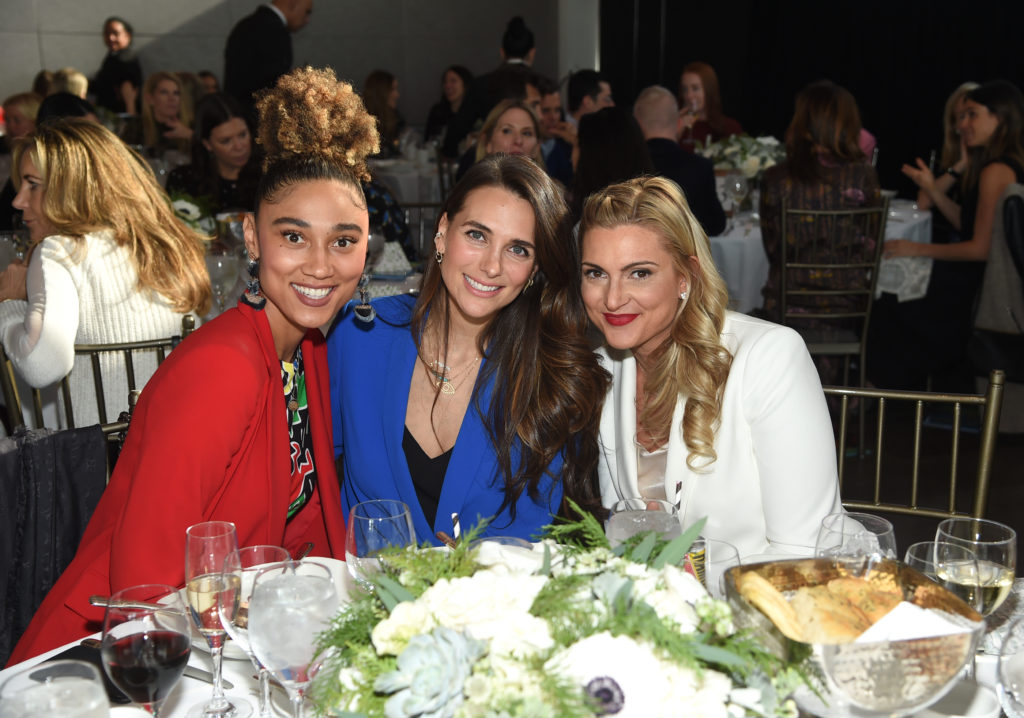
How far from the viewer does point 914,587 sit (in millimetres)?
1060

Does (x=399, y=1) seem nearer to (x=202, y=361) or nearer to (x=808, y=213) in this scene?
(x=808, y=213)

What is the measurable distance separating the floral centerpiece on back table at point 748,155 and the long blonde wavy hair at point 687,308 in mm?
3951

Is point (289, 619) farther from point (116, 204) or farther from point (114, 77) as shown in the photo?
point (114, 77)

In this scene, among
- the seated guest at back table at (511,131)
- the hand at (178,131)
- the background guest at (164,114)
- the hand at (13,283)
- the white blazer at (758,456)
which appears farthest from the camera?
the background guest at (164,114)

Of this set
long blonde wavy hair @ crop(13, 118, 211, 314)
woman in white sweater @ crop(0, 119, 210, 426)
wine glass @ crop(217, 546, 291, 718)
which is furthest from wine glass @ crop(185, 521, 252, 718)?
long blonde wavy hair @ crop(13, 118, 211, 314)

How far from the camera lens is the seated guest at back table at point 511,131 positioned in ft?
16.7

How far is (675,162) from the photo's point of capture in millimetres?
4836

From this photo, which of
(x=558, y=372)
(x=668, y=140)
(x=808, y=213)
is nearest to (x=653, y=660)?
(x=558, y=372)

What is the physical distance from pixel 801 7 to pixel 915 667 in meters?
10.4

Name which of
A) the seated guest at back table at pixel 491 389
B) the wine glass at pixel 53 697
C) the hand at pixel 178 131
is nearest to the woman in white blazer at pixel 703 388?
the seated guest at back table at pixel 491 389

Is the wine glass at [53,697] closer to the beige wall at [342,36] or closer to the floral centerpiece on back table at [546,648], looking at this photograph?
the floral centerpiece on back table at [546,648]

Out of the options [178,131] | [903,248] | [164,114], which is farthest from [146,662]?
[164,114]

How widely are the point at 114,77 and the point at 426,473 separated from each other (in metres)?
9.33

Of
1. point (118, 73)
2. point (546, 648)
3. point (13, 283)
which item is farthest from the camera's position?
point (118, 73)
